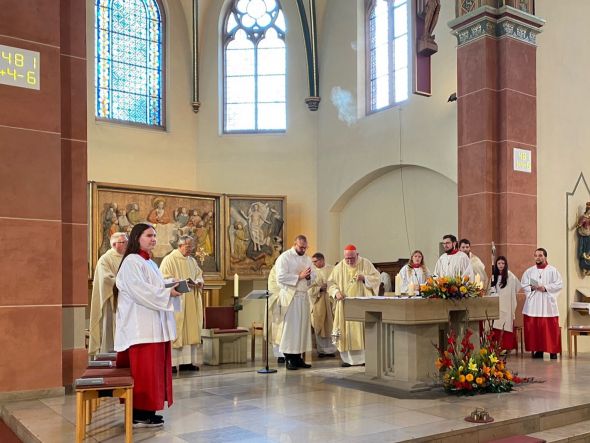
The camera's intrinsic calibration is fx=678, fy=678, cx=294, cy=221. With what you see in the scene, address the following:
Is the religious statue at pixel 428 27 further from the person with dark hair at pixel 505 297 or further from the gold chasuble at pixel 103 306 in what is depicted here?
the gold chasuble at pixel 103 306

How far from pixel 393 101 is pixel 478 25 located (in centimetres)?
395

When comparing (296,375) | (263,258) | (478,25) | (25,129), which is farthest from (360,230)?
(25,129)

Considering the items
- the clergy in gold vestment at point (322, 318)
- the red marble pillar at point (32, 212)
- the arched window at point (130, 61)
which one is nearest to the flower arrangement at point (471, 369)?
the clergy in gold vestment at point (322, 318)

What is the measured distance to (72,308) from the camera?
7.78m

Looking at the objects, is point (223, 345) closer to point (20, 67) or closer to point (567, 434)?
point (20, 67)

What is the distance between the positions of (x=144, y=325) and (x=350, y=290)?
194 inches

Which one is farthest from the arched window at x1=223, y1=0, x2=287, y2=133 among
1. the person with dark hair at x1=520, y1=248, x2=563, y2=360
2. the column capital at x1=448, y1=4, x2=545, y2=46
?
the person with dark hair at x1=520, y1=248, x2=563, y2=360

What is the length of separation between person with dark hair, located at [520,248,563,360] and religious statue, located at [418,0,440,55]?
3.73m

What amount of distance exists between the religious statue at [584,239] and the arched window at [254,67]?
25.6 feet

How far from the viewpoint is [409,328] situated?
24.9ft

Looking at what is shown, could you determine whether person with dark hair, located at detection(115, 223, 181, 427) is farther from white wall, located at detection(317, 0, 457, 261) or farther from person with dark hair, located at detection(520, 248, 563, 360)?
white wall, located at detection(317, 0, 457, 261)

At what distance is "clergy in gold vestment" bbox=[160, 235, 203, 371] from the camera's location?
9.56 m

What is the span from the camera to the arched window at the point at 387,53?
14.9 metres

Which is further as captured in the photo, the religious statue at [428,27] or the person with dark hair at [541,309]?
the person with dark hair at [541,309]
